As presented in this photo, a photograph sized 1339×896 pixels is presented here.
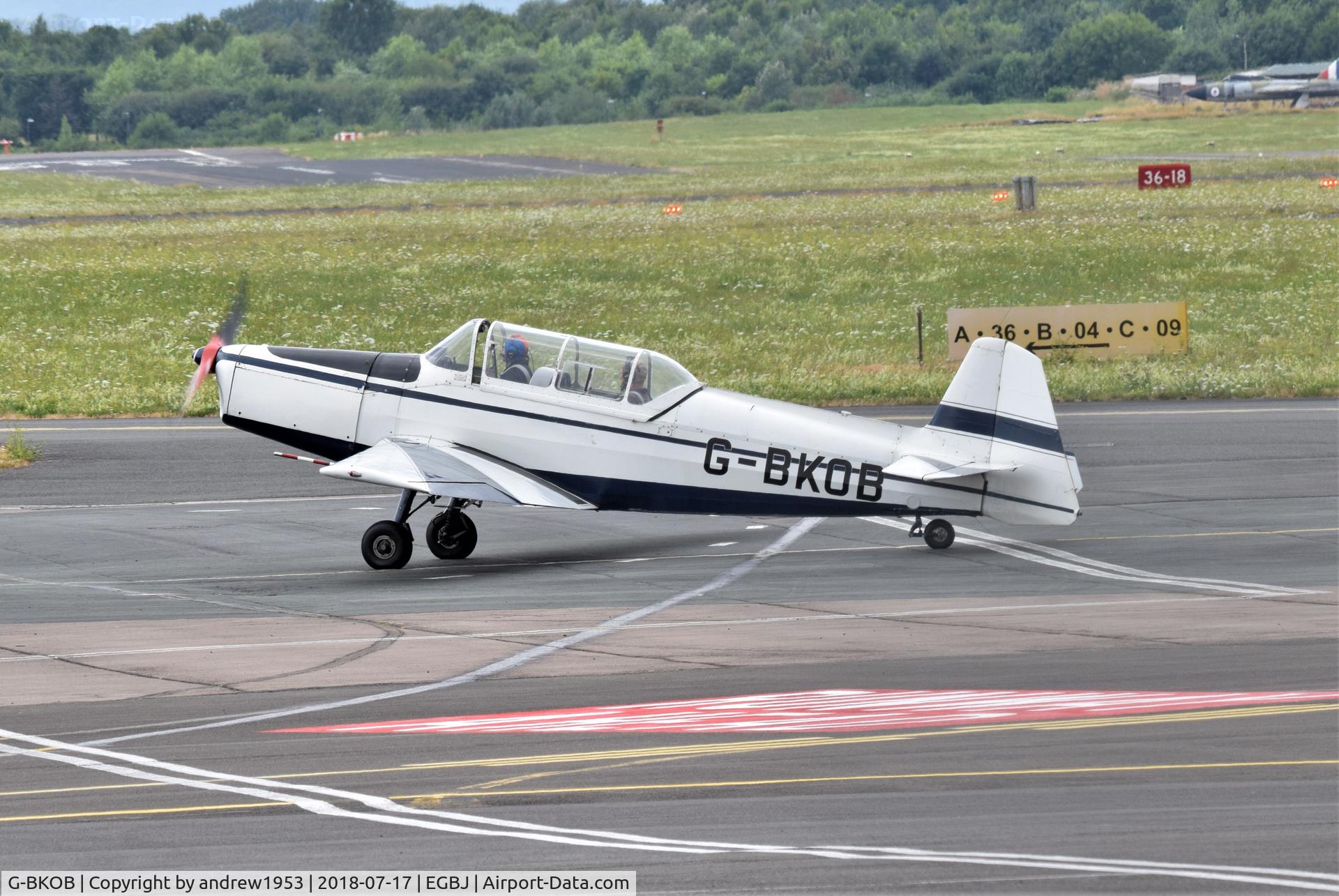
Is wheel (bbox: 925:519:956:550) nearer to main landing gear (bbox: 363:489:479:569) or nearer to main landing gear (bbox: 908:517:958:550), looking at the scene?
main landing gear (bbox: 908:517:958:550)

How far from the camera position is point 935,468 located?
16328 millimetres

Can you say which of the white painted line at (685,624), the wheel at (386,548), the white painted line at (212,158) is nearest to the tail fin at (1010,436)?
the white painted line at (685,624)

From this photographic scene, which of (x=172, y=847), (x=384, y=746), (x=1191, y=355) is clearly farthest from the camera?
(x=1191, y=355)

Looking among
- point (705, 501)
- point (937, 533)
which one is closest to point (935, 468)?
point (937, 533)

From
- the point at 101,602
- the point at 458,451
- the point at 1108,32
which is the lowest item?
the point at 101,602

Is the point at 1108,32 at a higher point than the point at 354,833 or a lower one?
higher

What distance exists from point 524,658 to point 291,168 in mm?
80098

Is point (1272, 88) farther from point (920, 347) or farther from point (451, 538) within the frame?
point (451, 538)

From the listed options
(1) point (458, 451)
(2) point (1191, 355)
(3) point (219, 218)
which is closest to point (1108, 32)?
(3) point (219, 218)

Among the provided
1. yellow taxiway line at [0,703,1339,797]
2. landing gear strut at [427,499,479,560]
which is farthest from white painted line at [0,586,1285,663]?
landing gear strut at [427,499,479,560]

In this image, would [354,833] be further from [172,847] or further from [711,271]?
[711,271]

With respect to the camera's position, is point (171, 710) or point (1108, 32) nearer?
point (171, 710)

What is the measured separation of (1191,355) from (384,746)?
25.5 m

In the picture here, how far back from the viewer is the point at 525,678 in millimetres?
11859
